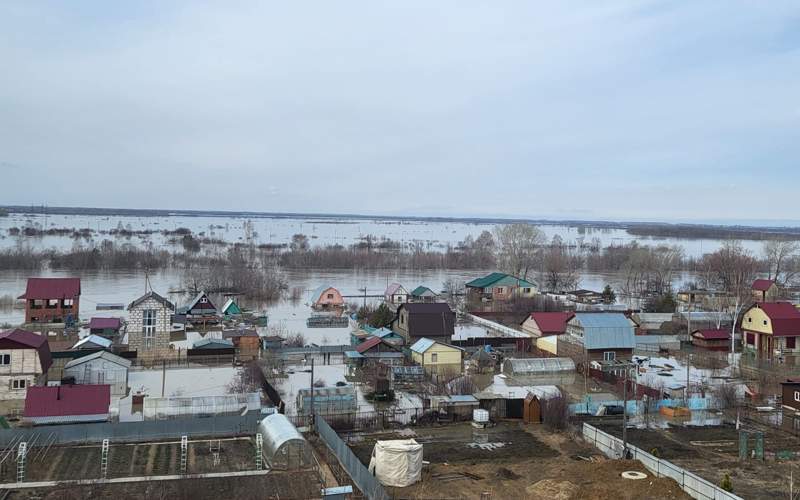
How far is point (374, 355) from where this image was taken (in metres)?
23.5

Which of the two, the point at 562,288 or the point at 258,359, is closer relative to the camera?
the point at 258,359

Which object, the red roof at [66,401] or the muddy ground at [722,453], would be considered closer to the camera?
the muddy ground at [722,453]

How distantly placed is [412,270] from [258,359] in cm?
4006

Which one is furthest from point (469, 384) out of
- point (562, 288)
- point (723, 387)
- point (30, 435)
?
point (562, 288)

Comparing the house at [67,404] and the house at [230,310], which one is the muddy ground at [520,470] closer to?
the house at [67,404]

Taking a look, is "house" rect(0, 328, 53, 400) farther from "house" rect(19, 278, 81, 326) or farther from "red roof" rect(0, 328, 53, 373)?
"house" rect(19, 278, 81, 326)

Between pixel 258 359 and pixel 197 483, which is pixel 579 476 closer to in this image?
pixel 197 483

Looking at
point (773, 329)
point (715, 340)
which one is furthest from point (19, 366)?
point (773, 329)

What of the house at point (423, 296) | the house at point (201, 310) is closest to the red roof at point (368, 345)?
the house at point (201, 310)

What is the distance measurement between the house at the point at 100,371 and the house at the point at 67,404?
9.96ft

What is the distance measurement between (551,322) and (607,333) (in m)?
3.02

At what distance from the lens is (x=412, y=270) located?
62906 millimetres

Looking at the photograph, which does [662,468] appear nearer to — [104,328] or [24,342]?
[24,342]

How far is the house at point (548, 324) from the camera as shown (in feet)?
89.5
